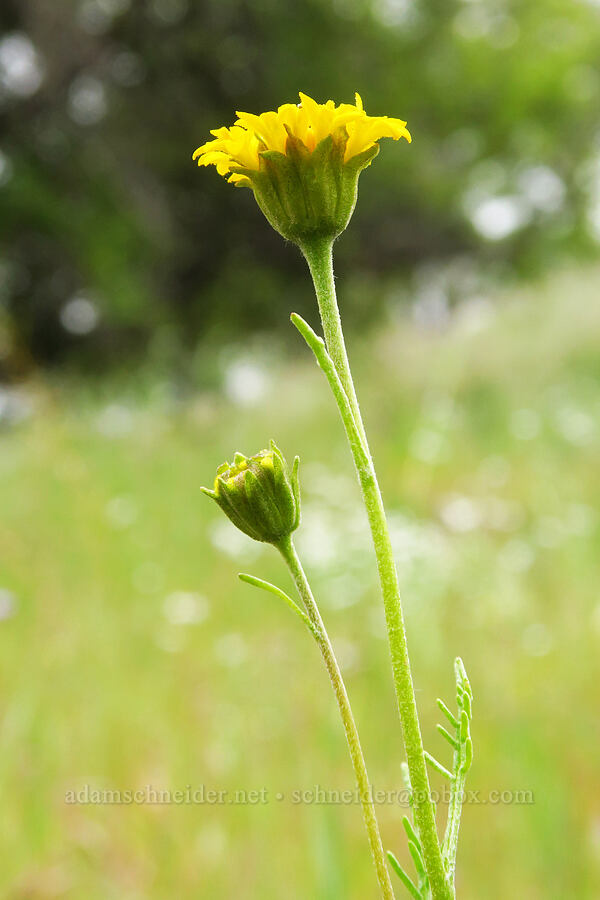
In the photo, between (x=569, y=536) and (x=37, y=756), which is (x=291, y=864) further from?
(x=569, y=536)

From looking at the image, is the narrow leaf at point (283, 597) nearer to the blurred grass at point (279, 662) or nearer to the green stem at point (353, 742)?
the green stem at point (353, 742)

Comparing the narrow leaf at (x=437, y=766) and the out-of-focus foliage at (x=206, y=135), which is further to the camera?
the out-of-focus foliage at (x=206, y=135)

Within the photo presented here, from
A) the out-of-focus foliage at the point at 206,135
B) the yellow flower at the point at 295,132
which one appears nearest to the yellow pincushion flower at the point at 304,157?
the yellow flower at the point at 295,132

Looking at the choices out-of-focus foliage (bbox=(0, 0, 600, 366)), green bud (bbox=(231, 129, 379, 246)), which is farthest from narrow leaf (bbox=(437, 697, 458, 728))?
out-of-focus foliage (bbox=(0, 0, 600, 366))

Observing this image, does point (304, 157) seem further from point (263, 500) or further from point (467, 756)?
point (467, 756)

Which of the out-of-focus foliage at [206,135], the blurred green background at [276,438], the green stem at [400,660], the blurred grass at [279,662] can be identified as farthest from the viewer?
the out-of-focus foliage at [206,135]

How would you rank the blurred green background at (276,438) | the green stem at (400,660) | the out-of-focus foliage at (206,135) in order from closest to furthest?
the green stem at (400,660)
the blurred green background at (276,438)
the out-of-focus foliage at (206,135)

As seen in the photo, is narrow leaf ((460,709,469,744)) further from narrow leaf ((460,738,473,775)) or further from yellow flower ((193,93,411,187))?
yellow flower ((193,93,411,187))

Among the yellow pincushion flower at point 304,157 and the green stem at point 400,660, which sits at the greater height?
the yellow pincushion flower at point 304,157
